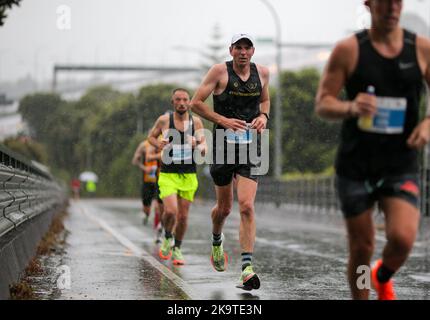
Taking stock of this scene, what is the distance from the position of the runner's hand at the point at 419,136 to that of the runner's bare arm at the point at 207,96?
3.28m

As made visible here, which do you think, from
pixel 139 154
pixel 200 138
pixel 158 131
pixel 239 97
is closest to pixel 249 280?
pixel 239 97

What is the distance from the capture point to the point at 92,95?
11494 cm

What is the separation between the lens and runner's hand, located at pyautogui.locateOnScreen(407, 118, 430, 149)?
21.3 ft

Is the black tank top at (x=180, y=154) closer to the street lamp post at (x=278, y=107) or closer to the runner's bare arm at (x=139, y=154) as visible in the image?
the runner's bare arm at (x=139, y=154)

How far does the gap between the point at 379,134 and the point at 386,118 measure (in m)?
0.11

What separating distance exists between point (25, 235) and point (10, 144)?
25.2 meters

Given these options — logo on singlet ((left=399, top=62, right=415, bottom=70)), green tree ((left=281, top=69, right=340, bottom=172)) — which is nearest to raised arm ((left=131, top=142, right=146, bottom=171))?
logo on singlet ((left=399, top=62, right=415, bottom=70))

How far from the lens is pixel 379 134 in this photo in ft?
21.5

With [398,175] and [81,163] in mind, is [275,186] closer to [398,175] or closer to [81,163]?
[398,175]

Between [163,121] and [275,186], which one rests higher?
[163,121]

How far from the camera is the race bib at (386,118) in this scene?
651 centimetres

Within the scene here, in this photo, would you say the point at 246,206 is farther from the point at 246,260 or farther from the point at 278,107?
the point at 278,107
